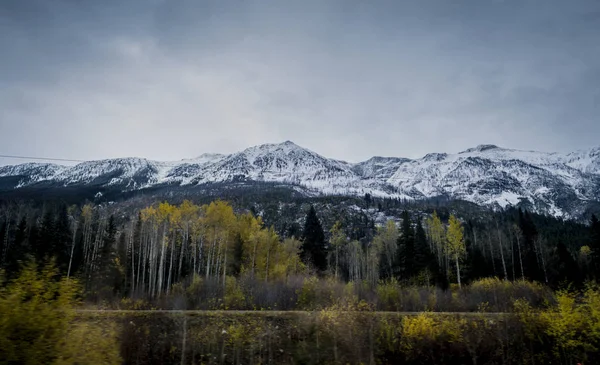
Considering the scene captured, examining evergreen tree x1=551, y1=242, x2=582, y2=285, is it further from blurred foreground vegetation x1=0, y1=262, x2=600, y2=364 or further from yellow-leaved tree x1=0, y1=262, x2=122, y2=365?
yellow-leaved tree x1=0, y1=262, x2=122, y2=365

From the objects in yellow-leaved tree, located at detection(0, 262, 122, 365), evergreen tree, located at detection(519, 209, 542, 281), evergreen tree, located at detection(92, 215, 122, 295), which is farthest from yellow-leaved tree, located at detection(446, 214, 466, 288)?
yellow-leaved tree, located at detection(0, 262, 122, 365)

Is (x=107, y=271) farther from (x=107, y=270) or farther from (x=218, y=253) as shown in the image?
(x=218, y=253)

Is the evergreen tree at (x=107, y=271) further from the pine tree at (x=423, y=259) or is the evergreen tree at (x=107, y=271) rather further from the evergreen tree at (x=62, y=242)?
the pine tree at (x=423, y=259)

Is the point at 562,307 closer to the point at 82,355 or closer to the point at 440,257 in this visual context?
the point at 82,355

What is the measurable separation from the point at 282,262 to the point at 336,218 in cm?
10419

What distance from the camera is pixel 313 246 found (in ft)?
152

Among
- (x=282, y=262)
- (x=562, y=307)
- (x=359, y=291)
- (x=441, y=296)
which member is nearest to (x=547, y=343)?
(x=562, y=307)

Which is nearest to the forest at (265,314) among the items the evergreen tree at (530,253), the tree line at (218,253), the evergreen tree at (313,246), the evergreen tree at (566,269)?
the evergreen tree at (313,246)

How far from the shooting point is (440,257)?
190ft

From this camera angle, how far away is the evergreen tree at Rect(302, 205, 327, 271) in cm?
4522

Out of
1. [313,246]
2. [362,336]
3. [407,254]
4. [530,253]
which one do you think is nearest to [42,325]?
[362,336]

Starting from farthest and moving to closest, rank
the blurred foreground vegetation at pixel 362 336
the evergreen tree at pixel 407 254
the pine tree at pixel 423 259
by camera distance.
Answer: the evergreen tree at pixel 407 254
the pine tree at pixel 423 259
the blurred foreground vegetation at pixel 362 336

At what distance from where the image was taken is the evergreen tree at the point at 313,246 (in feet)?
148

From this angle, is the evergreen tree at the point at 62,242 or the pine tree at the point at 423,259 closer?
the pine tree at the point at 423,259
